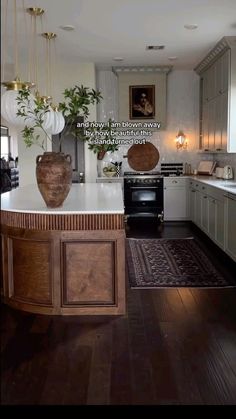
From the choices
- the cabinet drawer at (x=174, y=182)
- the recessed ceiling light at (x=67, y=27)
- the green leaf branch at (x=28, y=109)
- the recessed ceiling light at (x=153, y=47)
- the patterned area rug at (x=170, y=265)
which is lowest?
the patterned area rug at (x=170, y=265)

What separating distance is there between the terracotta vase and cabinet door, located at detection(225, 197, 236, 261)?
83.7 inches

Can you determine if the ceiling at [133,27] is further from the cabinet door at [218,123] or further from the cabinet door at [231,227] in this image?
the cabinet door at [231,227]

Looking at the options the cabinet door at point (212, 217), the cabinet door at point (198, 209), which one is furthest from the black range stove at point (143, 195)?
the cabinet door at point (212, 217)

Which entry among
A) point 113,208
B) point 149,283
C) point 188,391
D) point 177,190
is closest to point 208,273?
point 149,283

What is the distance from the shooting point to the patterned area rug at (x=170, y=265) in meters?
A: 4.36

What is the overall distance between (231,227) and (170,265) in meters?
0.83

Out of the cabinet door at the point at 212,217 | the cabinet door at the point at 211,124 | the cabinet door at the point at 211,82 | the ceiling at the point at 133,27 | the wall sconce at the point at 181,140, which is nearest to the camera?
the ceiling at the point at 133,27

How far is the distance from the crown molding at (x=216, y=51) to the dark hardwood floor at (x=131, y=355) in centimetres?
363

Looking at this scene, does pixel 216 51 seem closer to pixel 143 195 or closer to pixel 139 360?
pixel 143 195

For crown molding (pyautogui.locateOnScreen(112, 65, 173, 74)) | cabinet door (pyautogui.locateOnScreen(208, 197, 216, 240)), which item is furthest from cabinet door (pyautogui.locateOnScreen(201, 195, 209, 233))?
crown molding (pyautogui.locateOnScreen(112, 65, 173, 74))

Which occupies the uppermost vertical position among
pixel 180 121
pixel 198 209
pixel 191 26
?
pixel 191 26

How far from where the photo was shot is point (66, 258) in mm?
3420

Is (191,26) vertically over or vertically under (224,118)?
over

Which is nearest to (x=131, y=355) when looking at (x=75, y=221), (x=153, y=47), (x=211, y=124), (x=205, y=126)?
(x=75, y=221)
